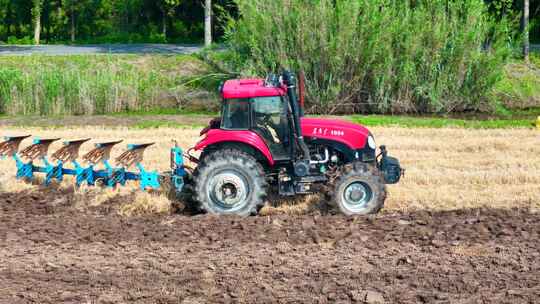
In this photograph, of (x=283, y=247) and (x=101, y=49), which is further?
(x=101, y=49)

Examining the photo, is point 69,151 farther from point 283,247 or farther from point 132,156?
point 283,247

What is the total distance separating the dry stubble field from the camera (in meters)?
8.65

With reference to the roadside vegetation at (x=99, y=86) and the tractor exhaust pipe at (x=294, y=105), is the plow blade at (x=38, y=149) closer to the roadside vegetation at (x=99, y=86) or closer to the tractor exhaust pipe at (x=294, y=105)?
the tractor exhaust pipe at (x=294, y=105)

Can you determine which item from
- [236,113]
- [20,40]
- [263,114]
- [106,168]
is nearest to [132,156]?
[106,168]

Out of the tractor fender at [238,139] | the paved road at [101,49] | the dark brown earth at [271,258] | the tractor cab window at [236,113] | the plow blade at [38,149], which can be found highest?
the paved road at [101,49]

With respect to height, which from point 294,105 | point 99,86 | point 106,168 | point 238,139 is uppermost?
point 294,105

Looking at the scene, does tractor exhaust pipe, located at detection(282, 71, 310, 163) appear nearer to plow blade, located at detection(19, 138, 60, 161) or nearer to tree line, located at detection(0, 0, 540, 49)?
plow blade, located at detection(19, 138, 60, 161)

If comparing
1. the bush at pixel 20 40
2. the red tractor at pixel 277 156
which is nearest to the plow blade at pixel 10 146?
the red tractor at pixel 277 156

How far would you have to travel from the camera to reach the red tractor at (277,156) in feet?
36.5

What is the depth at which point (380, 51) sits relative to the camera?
22.8 metres

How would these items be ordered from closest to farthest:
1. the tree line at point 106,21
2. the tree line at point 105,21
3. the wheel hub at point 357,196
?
the wheel hub at point 357,196, the tree line at point 106,21, the tree line at point 105,21

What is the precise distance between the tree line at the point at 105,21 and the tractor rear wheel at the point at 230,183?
26.4 meters

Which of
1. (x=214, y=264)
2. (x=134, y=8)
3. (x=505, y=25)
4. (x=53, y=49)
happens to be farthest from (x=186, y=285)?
(x=134, y=8)

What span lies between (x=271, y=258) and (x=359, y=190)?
83.2 inches
